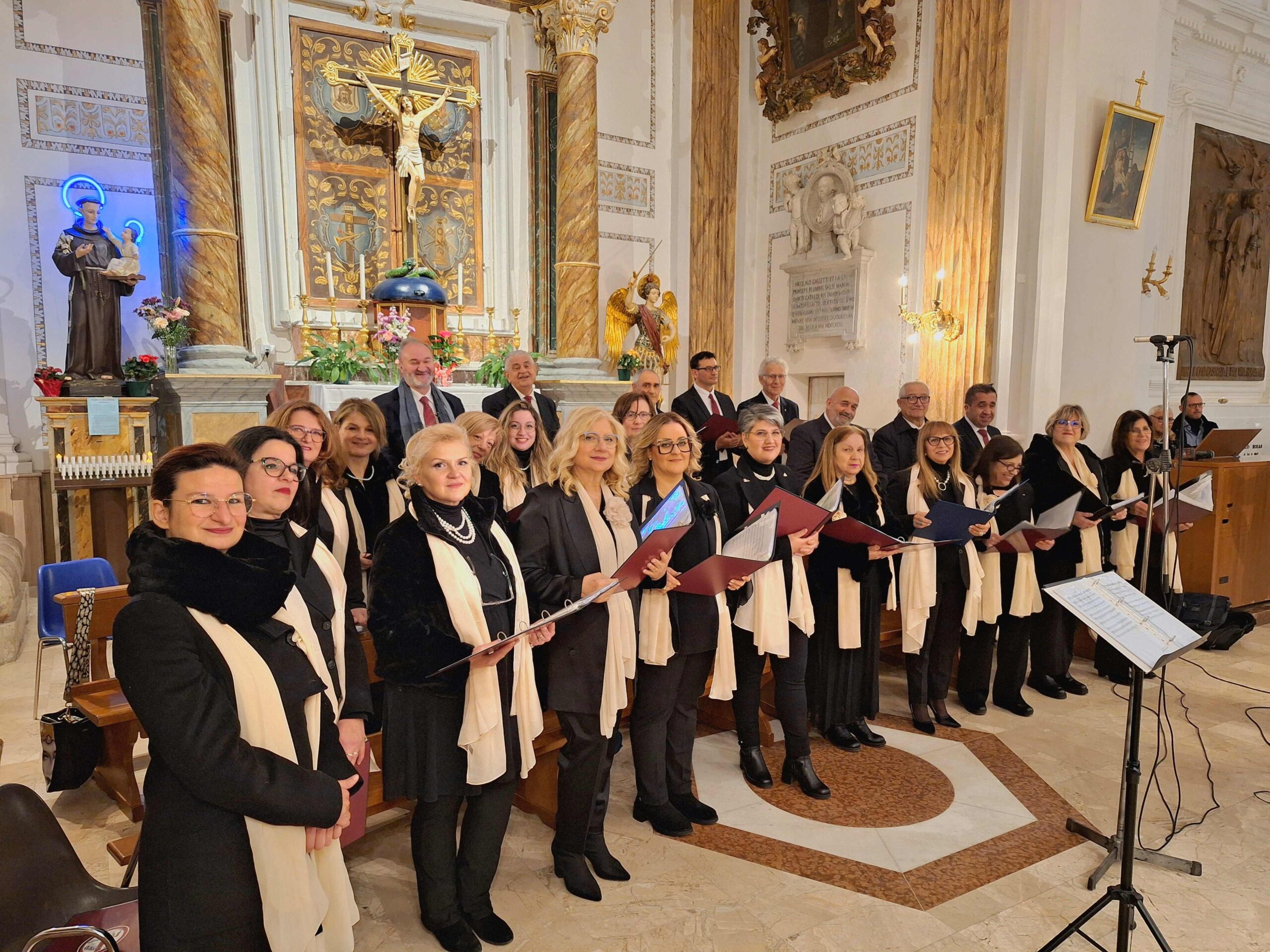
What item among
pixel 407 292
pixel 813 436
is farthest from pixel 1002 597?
pixel 407 292

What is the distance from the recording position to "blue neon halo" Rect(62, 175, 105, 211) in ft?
21.7

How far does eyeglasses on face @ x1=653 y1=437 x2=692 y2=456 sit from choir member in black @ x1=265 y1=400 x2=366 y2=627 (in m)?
1.21

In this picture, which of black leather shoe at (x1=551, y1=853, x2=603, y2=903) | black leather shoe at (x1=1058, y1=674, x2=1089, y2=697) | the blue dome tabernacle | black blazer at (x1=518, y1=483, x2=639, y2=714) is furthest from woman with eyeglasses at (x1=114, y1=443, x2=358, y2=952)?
the blue dome tabernacle

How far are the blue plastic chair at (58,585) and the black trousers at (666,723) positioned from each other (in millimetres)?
2841

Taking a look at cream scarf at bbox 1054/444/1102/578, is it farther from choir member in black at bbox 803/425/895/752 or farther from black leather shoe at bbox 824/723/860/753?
black leather shoe at bbox 824/723/860/753

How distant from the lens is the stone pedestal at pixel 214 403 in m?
6.18

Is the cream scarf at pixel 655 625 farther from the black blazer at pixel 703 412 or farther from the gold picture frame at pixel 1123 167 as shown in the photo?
the gold picture frame at pixel 1123 167

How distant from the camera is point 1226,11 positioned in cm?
888

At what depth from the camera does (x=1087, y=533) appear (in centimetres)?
478

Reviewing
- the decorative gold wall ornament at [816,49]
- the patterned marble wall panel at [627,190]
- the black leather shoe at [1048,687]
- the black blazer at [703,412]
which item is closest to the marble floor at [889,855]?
the black leather shoe at [1048,687]

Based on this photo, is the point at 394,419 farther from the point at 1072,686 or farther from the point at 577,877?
the point at 1072,686

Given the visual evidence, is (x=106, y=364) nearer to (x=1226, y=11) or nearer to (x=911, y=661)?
(x=911, y=661)

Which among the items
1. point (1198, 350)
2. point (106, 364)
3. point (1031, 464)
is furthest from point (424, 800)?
point (1198, 350)

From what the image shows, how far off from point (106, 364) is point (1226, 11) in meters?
11.9
